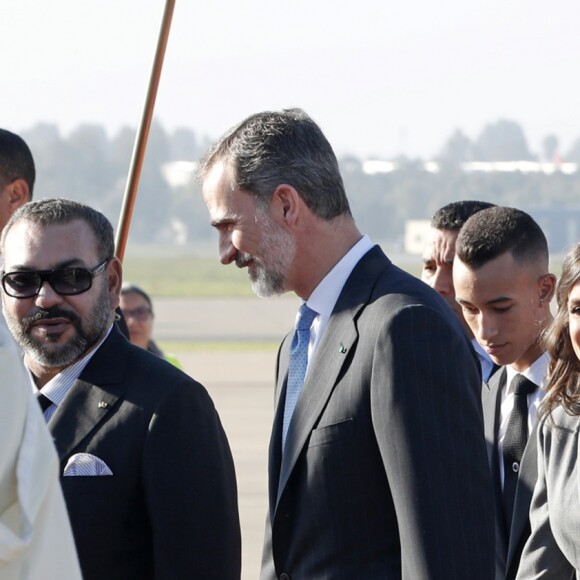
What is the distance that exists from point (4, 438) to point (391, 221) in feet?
313

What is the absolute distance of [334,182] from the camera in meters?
3.08

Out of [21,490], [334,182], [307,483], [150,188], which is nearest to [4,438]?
[21,490]

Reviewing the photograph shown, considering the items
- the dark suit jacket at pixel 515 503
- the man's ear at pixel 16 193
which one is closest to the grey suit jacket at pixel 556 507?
the dark suit jacket at pixel 515 503

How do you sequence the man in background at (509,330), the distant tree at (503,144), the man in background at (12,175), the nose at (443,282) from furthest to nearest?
the distant tree at (503,144) → the nose at (443,282) → the man in background at (12,175) → the man in background at (509,330)

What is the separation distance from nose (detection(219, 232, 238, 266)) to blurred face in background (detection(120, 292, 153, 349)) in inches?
205

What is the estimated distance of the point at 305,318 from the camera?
321 centimetres

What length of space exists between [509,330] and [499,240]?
0.35 m

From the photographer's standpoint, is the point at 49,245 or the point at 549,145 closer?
the point at 49,245

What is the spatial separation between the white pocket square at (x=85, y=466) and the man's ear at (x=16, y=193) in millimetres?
1434

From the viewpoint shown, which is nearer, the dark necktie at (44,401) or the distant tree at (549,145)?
the dark necktie at (44,401)

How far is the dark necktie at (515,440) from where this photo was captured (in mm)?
3768

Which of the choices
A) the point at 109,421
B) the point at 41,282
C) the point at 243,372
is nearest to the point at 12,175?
the point at 41,282

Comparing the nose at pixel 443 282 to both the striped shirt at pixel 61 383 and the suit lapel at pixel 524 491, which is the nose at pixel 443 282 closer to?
the suit lapel at pixel 524 491

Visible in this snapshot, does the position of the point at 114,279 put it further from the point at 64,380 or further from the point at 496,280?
the point at 496,280
